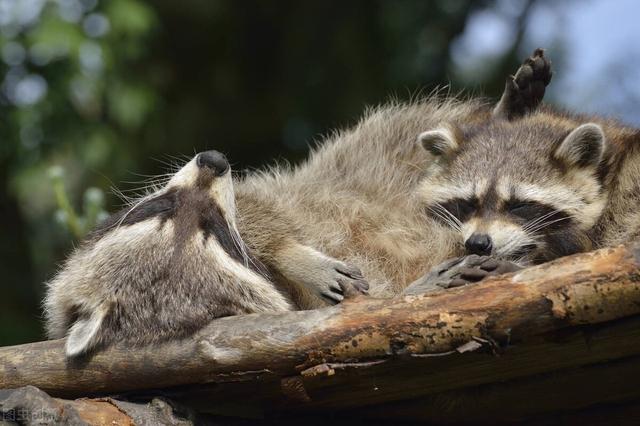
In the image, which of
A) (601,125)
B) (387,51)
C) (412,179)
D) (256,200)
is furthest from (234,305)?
(387,51)

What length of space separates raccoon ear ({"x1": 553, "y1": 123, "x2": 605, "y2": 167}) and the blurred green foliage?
3.15m

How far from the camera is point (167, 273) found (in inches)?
123

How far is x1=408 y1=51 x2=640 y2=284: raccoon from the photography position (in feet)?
11.0

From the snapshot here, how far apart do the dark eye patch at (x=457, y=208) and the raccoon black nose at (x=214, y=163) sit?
809 millimetres

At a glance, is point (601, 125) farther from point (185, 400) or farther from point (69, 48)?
point (69, 48)

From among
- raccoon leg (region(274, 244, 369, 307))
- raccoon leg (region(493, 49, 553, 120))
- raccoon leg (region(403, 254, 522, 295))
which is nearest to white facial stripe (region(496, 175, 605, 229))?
raccoon leg (region(493, 49, 553, 120))

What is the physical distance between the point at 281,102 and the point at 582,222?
5024 mm

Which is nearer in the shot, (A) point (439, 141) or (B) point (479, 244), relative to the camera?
(B) point (479, 244)

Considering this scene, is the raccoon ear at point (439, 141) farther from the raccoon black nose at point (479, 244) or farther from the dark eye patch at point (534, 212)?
the raccoon black nose at point (479, 244)

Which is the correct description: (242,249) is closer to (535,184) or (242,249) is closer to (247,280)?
(247,280)

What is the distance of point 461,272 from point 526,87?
1314mm

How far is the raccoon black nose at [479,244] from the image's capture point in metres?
3.36

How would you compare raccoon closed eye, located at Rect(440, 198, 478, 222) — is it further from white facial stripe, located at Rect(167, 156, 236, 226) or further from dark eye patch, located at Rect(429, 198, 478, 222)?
white facial stripe, located at Rect(167, 156, 236, 226)

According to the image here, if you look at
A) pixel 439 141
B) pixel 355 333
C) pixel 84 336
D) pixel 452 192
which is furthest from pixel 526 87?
pixel 84 336
